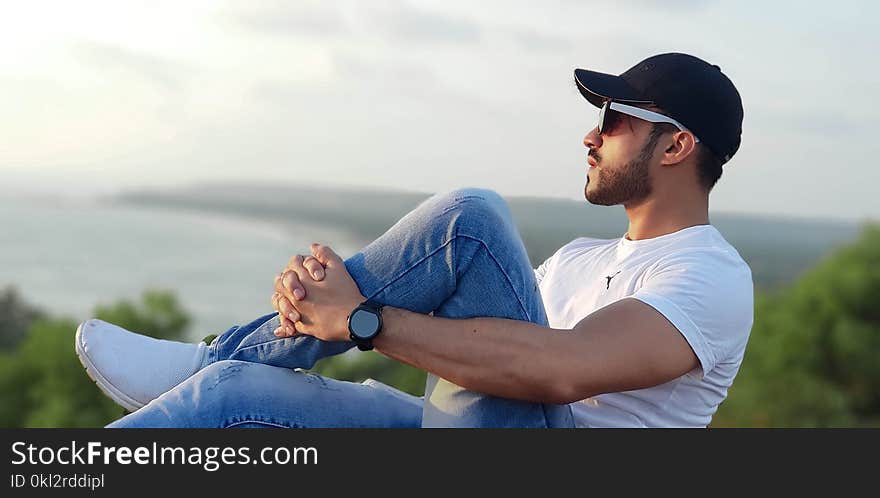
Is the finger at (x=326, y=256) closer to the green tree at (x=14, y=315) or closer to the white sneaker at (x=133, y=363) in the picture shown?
the white sneaker at (x=133, y=363)

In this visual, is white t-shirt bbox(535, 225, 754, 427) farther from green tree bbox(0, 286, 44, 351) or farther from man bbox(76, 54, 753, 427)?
green tree bbox(0, 286, 44, 351)

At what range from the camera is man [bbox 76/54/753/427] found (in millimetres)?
2225

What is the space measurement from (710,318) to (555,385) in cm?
45

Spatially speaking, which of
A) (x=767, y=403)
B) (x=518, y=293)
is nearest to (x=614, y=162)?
(x=518, y=293)

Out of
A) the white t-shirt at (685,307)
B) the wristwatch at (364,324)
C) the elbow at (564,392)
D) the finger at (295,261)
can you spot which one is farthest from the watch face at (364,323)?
the white t-shirt at (685,307)

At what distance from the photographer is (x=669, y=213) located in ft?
9.26

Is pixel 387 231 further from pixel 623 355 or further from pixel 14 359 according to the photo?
pixel 14 359

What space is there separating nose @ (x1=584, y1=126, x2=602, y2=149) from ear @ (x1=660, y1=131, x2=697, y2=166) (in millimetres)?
Answer: 182

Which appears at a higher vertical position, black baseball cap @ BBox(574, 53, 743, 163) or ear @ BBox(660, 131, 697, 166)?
black baseball cap @ BBox(574, 53, 743, 163)

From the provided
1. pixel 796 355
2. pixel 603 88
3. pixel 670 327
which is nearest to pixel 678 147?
pixel 603 88

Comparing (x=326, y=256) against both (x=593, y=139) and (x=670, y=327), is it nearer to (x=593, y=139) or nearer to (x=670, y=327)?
(x=670, y=327)

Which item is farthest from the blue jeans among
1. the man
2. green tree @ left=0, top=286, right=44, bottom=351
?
green tree @ left=0, top=286, right=44, bottom=351

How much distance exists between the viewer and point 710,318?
7.78ft

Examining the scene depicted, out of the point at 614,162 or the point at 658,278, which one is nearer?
the point at 658,278
